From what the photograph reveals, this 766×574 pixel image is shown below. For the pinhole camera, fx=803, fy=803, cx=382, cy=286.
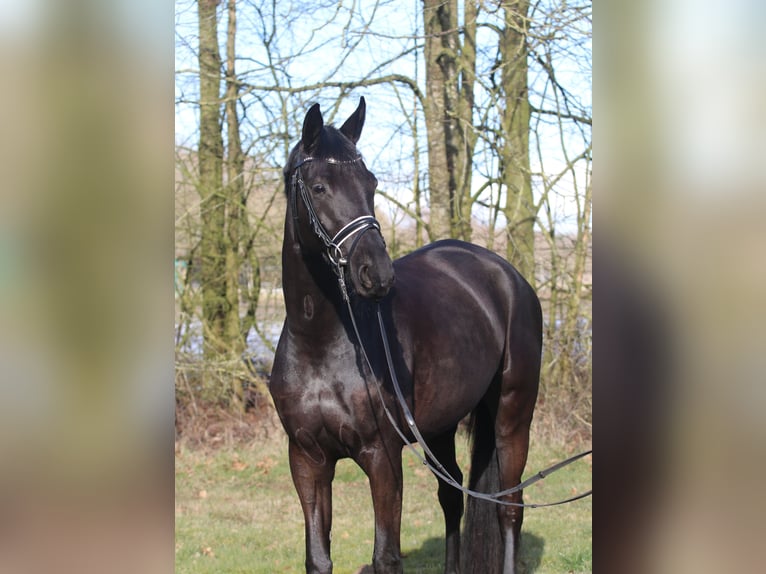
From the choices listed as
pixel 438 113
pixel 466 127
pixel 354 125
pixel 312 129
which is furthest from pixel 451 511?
pixel 438 113

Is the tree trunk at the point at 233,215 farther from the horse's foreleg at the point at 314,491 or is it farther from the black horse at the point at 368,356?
the horse's foreleg at the point at 314,491

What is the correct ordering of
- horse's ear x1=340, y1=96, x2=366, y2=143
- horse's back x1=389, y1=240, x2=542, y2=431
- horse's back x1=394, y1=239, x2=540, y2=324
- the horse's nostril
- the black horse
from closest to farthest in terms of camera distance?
the horse's nostril → the black horse → horse's ear x1=340, y1=96, x2=366, y2=143 → horse's back x1=389, y1=240, x2=542, y2=431 → horse's back x1=394, y1=239, x2=540, y2=324

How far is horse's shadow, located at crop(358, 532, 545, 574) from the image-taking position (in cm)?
503

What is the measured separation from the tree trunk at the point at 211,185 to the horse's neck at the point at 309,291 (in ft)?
18.1

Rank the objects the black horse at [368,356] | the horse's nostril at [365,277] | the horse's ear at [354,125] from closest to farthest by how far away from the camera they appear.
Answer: the horse's nostril at [365,277] → the black horse at [368,356] → the horse's ear at [354,125]

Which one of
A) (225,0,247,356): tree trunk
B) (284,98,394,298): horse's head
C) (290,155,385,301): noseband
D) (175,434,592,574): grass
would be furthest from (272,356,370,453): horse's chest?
(225,0,247,356): tree trunk

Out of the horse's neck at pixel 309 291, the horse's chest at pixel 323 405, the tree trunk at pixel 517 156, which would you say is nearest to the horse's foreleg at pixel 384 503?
the horse's chest at pixel 323 405

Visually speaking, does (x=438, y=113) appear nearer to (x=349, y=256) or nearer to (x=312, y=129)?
(x=312, y=129)

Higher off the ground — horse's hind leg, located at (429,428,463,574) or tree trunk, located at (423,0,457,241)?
tree trunk, located at (423,0,457,241)

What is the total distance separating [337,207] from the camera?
294 centimetres

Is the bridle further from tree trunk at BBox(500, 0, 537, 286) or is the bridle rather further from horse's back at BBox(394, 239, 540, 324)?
tree trunk at BBox(500, 0, 537, 286)

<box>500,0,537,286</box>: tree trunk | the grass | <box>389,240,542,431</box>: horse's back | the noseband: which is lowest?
the grass

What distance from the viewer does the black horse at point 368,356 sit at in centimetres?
298

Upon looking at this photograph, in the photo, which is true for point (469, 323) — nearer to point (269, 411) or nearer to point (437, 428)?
point (437, 428)
